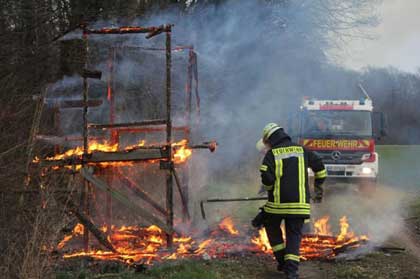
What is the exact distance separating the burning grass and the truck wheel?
178 inches

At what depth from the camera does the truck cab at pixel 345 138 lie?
42.7 ft

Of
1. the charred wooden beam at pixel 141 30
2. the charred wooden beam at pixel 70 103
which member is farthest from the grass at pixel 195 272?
the charred wooden beam at pixel 141 30

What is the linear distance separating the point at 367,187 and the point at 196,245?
735 centimetres

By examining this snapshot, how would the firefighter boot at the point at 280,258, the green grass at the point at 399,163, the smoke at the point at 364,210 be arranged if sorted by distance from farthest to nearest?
1. the green grass at the point at 399,163
2. the smoke at the point at 364,210
3. the firefighter boot at the point at 280,258

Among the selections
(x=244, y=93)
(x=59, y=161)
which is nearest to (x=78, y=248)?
(x=59, y=161)

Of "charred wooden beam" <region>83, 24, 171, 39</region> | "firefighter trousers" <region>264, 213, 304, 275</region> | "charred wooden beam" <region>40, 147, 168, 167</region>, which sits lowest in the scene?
"firefighter trousers" <region>264, 213, 304, 275</region>

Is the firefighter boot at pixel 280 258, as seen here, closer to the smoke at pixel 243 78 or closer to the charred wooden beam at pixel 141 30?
the smoke at pixel 243 78

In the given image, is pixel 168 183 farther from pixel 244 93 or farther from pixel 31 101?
pixel 244 93

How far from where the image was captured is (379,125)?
1310 cm

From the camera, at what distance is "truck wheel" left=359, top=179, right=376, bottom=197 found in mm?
13180

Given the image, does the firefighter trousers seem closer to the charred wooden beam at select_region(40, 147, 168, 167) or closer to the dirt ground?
the dirt ground

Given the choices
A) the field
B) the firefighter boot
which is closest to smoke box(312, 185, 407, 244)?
the field

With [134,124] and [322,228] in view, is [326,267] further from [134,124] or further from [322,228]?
[134,124]

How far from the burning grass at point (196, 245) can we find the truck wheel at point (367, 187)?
14.8 feet
